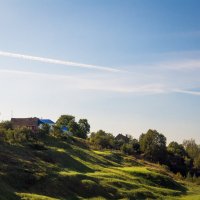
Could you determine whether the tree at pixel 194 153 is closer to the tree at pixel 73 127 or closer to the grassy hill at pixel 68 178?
the tree at pixel 73 127

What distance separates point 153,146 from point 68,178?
58.0m

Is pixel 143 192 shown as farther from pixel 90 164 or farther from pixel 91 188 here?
pixel 90 164

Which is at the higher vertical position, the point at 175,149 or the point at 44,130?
the point at 44,130

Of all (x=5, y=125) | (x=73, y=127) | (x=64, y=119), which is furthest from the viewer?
(x=64, y=119)

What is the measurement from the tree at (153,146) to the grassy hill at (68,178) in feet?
114

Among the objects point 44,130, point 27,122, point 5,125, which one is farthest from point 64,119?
point 5,125

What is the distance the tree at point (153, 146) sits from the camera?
98.1m

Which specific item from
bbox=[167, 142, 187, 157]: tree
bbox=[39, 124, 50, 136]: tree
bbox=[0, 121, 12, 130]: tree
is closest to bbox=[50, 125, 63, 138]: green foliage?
bbox=[39, 124, 50, 136]: tree

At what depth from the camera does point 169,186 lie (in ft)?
184

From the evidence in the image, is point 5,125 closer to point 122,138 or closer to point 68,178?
point 68,178

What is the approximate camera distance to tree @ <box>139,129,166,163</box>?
98.1m

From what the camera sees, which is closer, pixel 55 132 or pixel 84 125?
pixel 55 132

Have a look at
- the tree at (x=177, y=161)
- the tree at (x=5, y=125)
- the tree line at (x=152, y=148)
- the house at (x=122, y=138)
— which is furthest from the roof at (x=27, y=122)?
the house at (x=122, y=138)

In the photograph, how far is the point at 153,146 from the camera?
98062 millimetres
